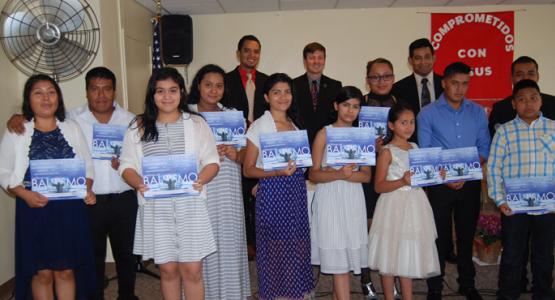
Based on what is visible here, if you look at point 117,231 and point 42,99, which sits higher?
point 42,99

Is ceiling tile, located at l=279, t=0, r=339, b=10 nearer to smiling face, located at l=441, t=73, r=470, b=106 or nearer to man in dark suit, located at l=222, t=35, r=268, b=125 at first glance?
man in dark suit, located at l=222, t=35, r=268, b=125

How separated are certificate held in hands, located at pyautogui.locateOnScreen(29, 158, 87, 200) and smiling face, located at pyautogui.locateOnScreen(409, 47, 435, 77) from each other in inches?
105

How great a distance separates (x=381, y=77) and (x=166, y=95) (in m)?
1.65

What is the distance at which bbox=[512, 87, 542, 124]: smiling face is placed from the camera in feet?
10.6

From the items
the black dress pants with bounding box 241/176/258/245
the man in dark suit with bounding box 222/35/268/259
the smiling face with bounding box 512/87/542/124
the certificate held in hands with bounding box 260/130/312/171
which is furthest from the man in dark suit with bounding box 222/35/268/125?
the smiling face with bounding box 512/87/542/124

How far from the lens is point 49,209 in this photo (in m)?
2.80

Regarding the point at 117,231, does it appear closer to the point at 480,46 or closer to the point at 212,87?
the point at 212,87

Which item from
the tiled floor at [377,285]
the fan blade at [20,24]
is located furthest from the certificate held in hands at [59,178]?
the fan blade at [20,24]

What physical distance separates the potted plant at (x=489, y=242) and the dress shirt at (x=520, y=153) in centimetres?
147

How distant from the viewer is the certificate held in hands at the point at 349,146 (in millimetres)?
2826

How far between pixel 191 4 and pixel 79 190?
475cm

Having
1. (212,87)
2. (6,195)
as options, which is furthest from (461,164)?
(6,195)

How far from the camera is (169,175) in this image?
8.23 feet

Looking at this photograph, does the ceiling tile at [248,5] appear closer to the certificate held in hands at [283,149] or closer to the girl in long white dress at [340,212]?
the girl in long white dress at [340,212]
